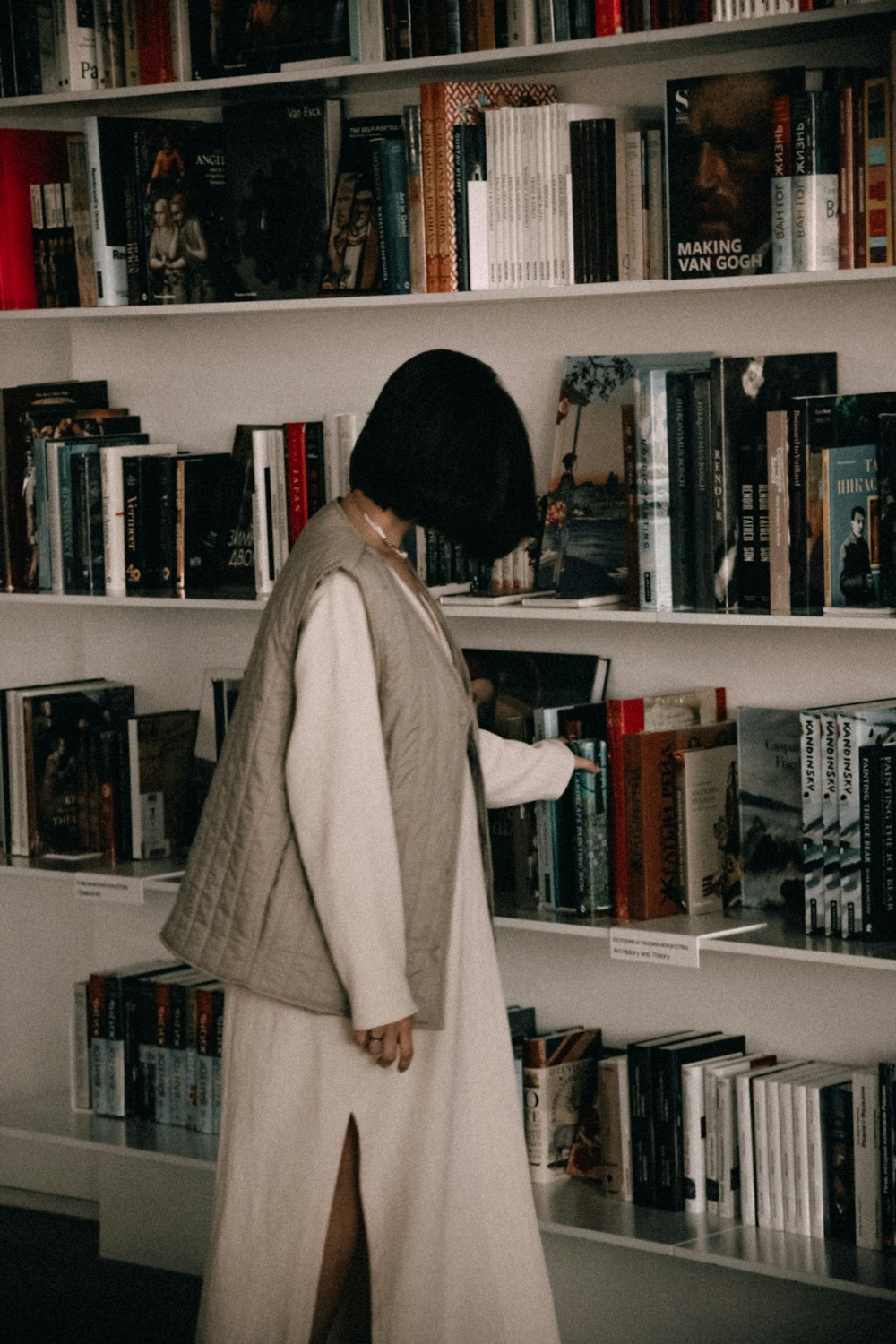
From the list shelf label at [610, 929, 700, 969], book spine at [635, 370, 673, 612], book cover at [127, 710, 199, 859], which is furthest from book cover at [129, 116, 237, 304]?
A: shelf label at [610, 929, 700, 969]

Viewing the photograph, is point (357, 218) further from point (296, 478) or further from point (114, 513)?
point (114, 513)

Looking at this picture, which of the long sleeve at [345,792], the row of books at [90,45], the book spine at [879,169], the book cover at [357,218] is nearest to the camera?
the long sleeve at [345,792]

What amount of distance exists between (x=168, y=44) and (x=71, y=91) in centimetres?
19

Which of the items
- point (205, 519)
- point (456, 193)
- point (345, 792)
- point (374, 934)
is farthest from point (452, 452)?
point (205, 519)

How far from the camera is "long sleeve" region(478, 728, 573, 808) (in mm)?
2613

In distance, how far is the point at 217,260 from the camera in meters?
3.29

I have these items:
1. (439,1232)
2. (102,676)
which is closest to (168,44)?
(102,676)

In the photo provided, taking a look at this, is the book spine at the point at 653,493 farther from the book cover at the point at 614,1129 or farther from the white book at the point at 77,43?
the white book at the point at 77,43

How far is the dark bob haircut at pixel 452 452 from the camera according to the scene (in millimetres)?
2230

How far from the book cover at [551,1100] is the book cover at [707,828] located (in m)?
0.37

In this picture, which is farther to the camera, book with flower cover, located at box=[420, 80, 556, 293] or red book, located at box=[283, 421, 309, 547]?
red book, located at box=[283, 421, 309, 547]

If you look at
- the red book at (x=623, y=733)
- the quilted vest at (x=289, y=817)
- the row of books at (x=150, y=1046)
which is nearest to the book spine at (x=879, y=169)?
the red book at (x=623, y=733)

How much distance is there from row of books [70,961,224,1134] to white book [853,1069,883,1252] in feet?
3.68

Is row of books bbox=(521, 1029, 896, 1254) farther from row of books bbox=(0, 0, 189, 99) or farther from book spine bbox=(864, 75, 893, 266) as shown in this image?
row of books bbox=(0, 0, 189, 99)
